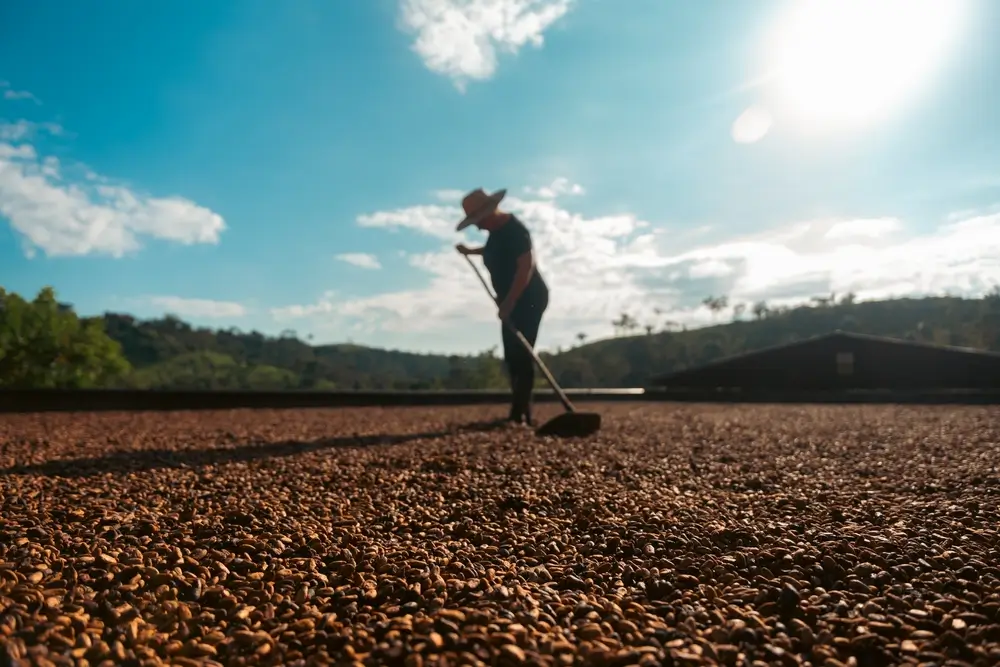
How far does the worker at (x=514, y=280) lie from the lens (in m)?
5.58

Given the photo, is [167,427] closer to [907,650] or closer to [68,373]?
[907,650]

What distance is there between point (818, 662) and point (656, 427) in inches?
176

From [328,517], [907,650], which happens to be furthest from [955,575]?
[328,517]

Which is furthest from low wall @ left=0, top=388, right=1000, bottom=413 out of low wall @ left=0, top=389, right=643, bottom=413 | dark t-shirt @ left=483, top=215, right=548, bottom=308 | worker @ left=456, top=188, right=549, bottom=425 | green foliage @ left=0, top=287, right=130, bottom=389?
dark t-shirt @ left=483, top=215, right=548, bottom=308

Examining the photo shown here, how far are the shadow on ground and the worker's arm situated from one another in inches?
47.9

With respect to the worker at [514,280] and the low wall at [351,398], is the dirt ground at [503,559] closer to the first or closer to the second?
the worker at [514,280]

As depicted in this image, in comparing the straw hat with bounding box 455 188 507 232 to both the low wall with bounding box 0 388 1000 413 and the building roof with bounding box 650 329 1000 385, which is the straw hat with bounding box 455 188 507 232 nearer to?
the low wall with bounding box 0 388 1000 413

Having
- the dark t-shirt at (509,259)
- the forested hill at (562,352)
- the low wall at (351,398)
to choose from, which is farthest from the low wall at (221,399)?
the forested hill at (562,352)

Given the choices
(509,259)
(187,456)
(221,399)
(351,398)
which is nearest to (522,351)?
(509,259)

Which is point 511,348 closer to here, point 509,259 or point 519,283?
point 519,283

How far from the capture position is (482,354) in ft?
80.8

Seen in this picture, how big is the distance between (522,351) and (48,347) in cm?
1053

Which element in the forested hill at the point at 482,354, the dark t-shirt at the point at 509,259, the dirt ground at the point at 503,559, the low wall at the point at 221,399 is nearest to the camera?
the dirt ground at the point at 503,559

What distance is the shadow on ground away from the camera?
3512 millimetres
